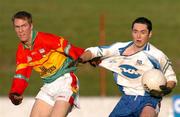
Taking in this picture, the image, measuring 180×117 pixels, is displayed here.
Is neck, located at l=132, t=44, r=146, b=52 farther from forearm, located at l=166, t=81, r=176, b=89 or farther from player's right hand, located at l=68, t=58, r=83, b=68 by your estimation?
player's right hand, located at l=68, t=58, r=83, b=68

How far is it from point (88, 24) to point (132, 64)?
51.2ft

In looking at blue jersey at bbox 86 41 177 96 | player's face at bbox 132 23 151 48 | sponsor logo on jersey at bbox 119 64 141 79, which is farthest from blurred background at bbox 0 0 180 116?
player's face at bbox 132 23 151 48

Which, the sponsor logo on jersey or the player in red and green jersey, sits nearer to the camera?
the sponsor logo on jersey

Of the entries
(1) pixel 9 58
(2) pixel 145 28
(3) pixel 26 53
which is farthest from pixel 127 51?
(1) pixel 9 58

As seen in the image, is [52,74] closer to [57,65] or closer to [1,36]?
[57,65]

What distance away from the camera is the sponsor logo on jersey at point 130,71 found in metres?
9.62

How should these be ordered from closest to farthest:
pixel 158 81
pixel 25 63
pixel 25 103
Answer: pixel 158 81, pixel 25 63, pixel 25 103

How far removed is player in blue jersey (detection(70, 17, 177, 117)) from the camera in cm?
943

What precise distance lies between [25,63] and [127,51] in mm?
1178

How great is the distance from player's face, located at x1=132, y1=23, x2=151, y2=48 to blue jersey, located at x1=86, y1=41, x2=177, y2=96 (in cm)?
13

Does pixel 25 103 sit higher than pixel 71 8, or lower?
higher

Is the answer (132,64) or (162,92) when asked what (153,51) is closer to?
(132,64)

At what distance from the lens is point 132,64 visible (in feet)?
31.6

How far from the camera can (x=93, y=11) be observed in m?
28.0
